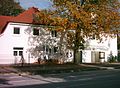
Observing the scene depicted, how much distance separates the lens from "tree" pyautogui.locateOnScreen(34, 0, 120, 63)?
152 ft

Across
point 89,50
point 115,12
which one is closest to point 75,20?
point 115,12

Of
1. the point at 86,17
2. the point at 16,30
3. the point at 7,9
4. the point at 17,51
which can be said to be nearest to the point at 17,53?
the point at 17,51

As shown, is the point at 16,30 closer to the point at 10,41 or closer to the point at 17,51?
the point at 10,41

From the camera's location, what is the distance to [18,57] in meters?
51.0

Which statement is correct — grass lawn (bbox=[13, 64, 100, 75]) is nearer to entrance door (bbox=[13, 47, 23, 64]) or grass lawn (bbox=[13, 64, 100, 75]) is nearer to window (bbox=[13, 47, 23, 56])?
entrance door (bbox=[13, 47, 23, 64])

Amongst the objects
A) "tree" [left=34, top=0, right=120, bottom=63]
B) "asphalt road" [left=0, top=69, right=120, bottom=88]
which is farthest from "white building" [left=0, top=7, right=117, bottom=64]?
"asphalt road" [left=0, top=69, right=120, bottom=88]

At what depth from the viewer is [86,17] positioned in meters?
46.3

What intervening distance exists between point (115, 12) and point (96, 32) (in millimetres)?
3673

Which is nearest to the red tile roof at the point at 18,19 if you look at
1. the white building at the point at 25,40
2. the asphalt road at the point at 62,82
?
the white building at the point at 25,40

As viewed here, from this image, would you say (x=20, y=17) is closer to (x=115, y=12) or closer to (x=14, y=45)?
(x=14, y=45)

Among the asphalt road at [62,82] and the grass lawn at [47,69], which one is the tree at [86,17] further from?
the asphalt road at [62,82]

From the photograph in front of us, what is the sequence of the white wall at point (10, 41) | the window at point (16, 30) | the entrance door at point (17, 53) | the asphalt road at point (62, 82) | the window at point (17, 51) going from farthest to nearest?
1. the window at point (16, 30)
2. the window at point (17, 51)
3. the entrance door at point (17, 53)
4. the white wall at point (10, 41)
5. the asphalt road at point (62, 82)

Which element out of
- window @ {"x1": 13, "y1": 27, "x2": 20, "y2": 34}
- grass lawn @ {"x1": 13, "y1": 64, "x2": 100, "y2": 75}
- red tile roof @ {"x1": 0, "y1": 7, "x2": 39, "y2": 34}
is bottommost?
grass lawn @ {"x1": 13, "y1": 64, "x2": 100, "y2": 75}

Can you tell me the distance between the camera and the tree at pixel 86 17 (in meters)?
46.4
